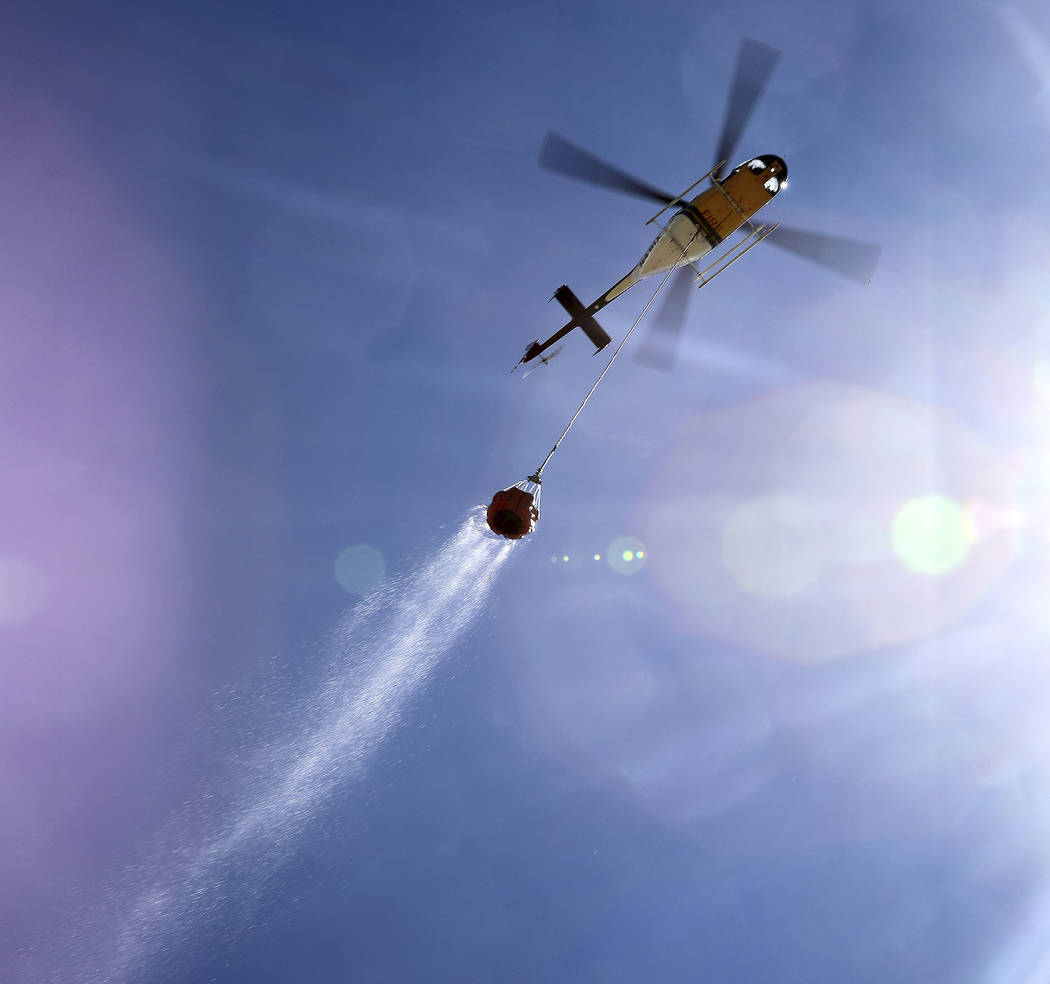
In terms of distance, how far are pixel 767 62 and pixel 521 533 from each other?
35.9 feet

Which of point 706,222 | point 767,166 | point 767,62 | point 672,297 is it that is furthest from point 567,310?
point 767,62

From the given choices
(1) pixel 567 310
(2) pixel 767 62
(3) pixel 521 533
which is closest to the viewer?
(3) pixel 521 533

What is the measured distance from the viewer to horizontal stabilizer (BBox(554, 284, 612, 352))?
55.8 ft

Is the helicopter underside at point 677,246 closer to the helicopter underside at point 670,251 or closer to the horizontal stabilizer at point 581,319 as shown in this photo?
the helicopter underside at point 670,251

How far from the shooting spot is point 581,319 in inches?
672

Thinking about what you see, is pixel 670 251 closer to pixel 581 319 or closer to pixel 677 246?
pixel 677 246

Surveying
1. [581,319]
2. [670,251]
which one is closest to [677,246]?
[670,251]

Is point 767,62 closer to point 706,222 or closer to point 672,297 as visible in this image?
point 706,222

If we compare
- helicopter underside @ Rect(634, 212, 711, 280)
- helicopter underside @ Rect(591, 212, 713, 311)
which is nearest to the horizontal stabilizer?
helicopter underside @ Rect(591, 212, 713, 311)

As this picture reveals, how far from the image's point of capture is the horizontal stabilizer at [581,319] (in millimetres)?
17000

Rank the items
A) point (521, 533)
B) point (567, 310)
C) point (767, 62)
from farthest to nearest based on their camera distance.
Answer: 1. point (567, 310)
2. point (767, 62)
3. point (521, 533)

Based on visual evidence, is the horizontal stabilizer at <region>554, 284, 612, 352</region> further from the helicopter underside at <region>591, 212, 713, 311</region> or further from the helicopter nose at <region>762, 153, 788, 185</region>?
the helicopter nose at <region>762, 153, 788, 185</region>

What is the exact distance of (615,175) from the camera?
1611 cm

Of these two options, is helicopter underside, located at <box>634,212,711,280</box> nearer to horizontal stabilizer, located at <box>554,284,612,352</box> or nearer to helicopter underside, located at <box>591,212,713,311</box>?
helicopter underside, located at <box>591,212,713,311</box>
